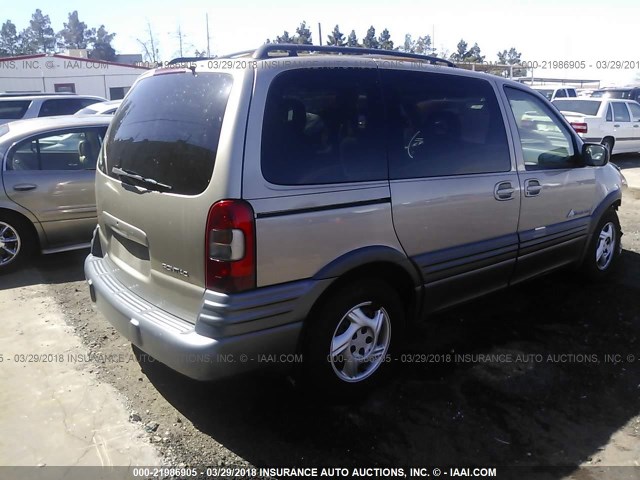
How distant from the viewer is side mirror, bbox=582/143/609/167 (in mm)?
4480

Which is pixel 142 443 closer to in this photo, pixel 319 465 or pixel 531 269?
pixel 319 465

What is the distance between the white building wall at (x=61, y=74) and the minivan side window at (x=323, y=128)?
107 feet

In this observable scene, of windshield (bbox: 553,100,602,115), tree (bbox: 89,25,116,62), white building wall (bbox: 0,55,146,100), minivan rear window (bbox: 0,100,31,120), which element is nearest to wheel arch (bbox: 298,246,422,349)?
minivan rear window (bbox: 0,100,31,120)

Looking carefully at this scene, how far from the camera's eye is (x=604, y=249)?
516 cm

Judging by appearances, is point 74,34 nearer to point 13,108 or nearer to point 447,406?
point 13,108

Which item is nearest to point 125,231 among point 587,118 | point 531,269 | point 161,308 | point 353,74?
point 161,308

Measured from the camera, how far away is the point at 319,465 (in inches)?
107

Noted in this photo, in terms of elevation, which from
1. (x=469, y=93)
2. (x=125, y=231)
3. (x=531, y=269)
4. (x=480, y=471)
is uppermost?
(x=469, y=93)

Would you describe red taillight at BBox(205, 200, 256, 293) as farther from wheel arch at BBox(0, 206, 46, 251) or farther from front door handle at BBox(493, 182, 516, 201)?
wheel arch at BBox(0, 206, 46, 251)

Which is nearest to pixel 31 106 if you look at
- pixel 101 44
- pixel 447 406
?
pixel 447 406

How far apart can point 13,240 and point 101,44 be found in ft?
298

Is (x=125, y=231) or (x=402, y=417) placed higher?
(x=125, y=231)

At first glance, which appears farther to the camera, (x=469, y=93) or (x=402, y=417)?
(x=469, y=93)

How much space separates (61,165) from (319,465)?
14.6 feet
